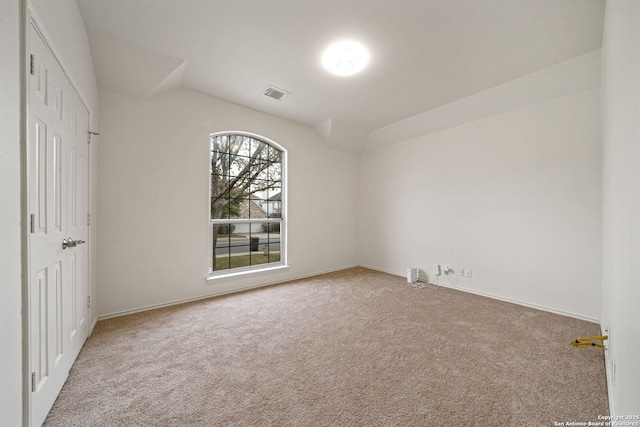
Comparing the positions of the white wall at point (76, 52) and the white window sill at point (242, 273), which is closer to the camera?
the white wall at point (76, 52)

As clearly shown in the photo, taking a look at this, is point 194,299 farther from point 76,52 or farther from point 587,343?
point 587,343

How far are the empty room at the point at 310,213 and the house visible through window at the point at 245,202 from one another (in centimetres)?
4

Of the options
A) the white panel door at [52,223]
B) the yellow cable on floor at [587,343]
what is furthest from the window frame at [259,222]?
the yellow cable on floor at [587,343]

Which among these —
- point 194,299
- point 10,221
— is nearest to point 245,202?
point 194,299

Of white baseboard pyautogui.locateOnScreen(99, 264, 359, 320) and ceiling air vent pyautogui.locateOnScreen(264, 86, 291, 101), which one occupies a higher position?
ceiling air vent pyautogui.locateOnScreen(264, 86, 291, 101)

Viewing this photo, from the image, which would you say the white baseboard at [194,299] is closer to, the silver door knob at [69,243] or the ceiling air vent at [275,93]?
the silver door knob at [69,243]

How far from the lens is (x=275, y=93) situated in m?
3.37

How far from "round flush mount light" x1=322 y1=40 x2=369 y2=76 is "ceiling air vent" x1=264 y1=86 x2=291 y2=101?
78 cm

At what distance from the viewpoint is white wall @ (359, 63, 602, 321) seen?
2779mm

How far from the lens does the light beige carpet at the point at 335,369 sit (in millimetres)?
1458

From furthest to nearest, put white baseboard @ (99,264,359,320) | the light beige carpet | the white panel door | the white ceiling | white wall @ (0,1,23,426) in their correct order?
white baseboard @ (99,264,359,320)
the white ceiling
the light beige carpet
the white panel door
white wall @ (0,1,23,426)

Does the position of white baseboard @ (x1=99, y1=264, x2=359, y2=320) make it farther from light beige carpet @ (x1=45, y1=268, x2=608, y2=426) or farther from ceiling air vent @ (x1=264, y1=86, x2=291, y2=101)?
ceiling air vent @ (x1=264, y1=86, x2=291, y2=101)

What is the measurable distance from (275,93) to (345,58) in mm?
1167

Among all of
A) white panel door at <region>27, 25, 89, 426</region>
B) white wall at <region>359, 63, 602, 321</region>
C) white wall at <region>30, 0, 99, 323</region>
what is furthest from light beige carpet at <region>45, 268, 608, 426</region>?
white wall at <region>30, 0, 99, 323</region>
